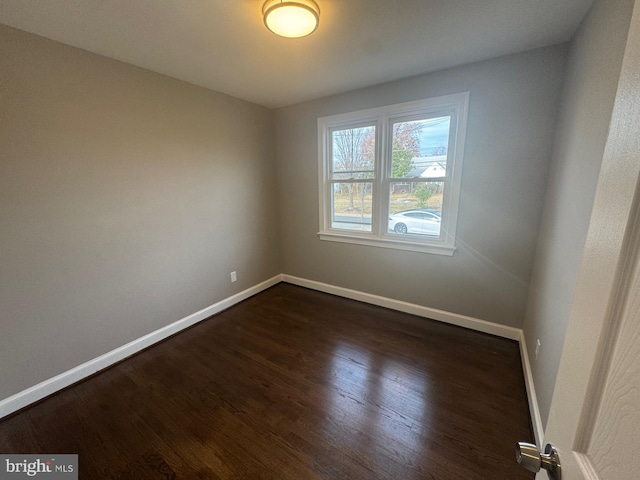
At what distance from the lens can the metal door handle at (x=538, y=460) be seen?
1.74 ft

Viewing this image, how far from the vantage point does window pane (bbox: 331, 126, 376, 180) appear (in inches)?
115

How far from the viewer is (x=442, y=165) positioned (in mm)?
2504

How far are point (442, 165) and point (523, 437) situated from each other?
2.13 metres

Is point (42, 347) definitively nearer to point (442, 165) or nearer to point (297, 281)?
point (297, 281)

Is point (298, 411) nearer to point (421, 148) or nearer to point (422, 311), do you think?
point (422, 311)

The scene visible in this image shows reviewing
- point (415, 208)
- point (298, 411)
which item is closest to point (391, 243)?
point (415, 208)

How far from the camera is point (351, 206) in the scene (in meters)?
3.18

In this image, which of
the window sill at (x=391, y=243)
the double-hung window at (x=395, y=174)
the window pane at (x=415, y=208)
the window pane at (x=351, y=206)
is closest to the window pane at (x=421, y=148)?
the double-hung window at (x=395, y=174)

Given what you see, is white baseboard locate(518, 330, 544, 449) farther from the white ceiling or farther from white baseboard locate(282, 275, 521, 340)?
the white ceiling

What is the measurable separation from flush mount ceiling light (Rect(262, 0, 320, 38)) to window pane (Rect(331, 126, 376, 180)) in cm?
150

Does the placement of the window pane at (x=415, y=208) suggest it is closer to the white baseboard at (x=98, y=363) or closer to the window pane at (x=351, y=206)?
the window pane at (x=351, y=206)

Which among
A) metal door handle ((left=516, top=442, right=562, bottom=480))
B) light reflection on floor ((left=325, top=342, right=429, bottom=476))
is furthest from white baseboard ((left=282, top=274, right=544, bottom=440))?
metal door handle ((left=516, top=442, right=562, bottom=480))

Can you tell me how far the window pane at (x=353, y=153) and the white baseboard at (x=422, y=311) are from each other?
4.73 ft

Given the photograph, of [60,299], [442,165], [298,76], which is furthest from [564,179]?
[60,299]
